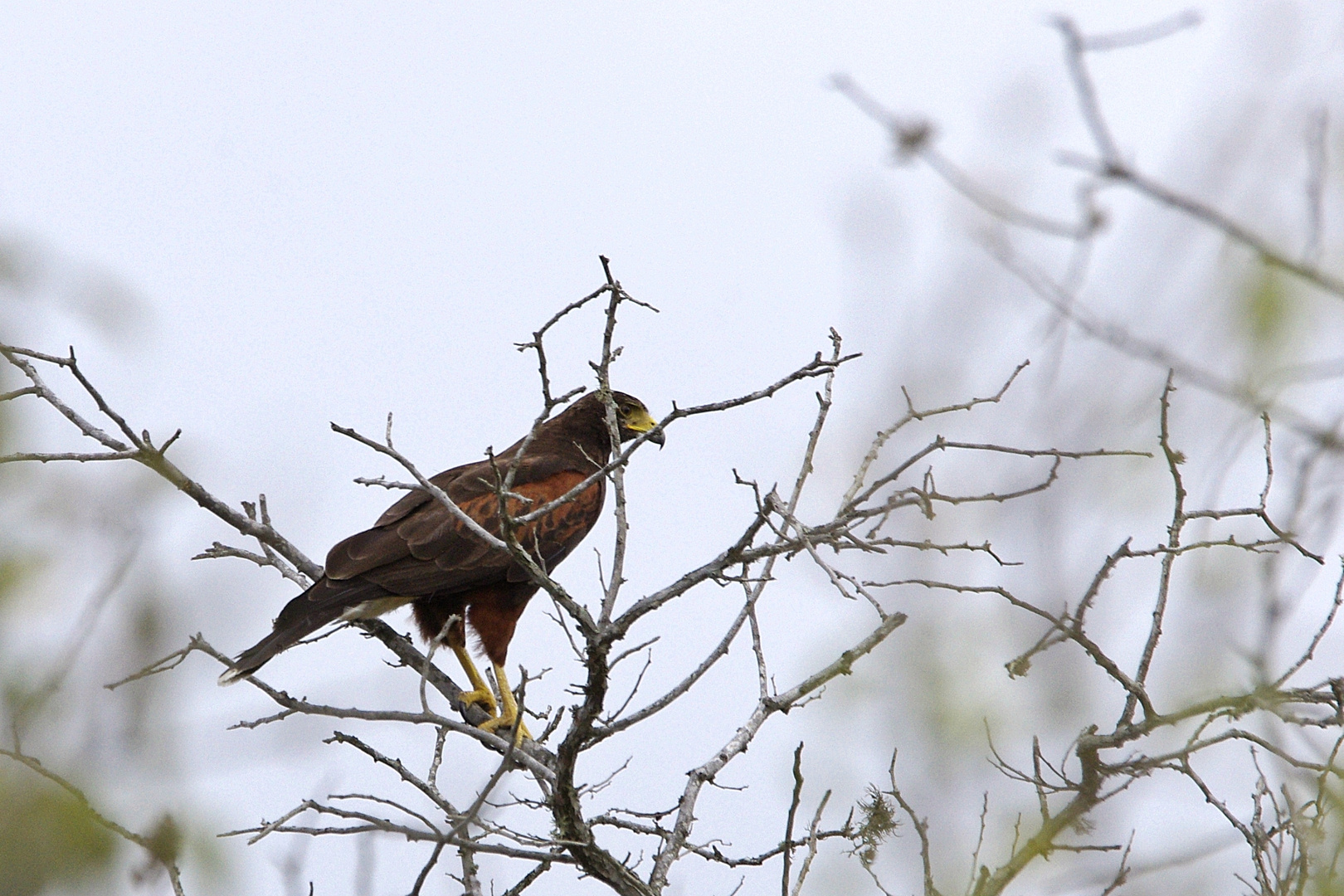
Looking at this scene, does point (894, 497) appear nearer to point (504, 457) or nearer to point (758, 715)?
point (758, 715)

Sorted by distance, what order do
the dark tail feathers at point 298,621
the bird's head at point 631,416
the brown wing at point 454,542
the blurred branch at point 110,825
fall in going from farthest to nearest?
the bird's head at point 631,416 → the brown wing at point 454,542 → the dark tail feathers at point 298,621 → the blurred branch at point 110,825

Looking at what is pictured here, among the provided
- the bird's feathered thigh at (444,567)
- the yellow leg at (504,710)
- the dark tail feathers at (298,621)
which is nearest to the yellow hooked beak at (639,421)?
the bird's feathered thigh at (444,567)

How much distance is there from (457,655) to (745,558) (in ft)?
9.99

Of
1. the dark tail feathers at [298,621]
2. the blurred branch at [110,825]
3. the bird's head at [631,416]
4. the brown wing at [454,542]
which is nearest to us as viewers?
the blurred branch at [110,825]

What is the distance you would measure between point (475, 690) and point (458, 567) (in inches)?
23.6

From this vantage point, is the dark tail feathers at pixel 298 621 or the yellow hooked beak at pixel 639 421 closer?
the dark tail feathers at pixel 298 621

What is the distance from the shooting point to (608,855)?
362 cm

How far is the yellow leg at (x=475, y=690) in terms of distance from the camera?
565cm

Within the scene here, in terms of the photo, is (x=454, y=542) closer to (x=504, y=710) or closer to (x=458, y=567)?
(x=458, y=567)

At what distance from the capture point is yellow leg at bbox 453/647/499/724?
18.5 feet

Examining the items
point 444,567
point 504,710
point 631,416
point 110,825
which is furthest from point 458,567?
point 110,825

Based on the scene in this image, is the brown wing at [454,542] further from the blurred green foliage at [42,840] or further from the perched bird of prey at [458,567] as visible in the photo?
→ the blurred green foliage at [42,840]

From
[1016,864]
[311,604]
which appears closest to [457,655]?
[311,604]

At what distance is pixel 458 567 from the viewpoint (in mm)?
5625
